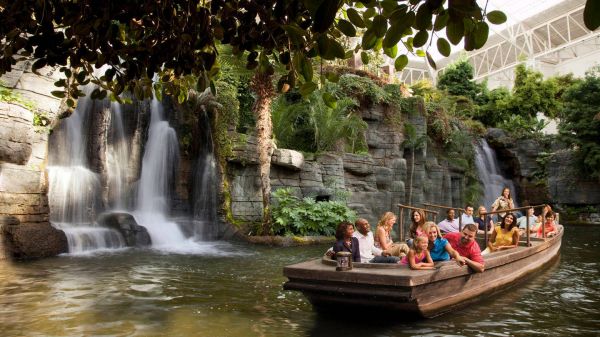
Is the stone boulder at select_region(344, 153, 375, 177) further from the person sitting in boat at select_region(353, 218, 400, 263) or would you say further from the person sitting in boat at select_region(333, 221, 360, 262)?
the person sitting in boat at select_region(333, 221, 360, 262)

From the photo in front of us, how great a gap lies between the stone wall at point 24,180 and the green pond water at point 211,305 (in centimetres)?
66

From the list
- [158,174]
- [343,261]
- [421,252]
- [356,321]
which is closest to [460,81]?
[158,174]

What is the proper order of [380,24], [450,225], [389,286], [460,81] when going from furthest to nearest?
[460,81] < [450,225] < [389,286] < [380,24]

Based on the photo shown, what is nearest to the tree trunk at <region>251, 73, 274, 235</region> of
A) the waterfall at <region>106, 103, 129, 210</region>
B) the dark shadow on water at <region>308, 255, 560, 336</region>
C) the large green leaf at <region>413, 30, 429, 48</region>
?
the waterfall at <region>106, 103, 129, 210</region>

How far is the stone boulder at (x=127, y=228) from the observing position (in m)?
13.0

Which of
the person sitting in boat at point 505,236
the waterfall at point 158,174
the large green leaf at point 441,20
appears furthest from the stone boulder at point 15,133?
the large green leaf at point 441,20

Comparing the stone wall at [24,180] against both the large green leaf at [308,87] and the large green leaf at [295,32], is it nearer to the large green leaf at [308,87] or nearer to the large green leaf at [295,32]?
the large green leaf at [308,87]

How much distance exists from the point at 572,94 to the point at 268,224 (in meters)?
18.9

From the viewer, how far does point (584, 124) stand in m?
25.1

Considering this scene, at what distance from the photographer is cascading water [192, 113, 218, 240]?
15.5 m

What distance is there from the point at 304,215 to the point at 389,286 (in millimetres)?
9808

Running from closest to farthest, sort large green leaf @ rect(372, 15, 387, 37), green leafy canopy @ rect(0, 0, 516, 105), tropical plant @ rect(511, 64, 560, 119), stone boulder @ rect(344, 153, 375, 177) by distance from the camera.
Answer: large green leaf @ rect(372, 15, 387, 37) → green leafy canopy @ rect(0, 0, 516, 105) → stone boulder @ rect(344, 153, 375, 177) → tropical plant @ rect(511, 64, 560, 119)

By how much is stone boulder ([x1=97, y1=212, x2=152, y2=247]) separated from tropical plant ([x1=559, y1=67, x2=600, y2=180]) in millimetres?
20535

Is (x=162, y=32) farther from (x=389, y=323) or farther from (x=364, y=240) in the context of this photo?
(x=364, y=240)
